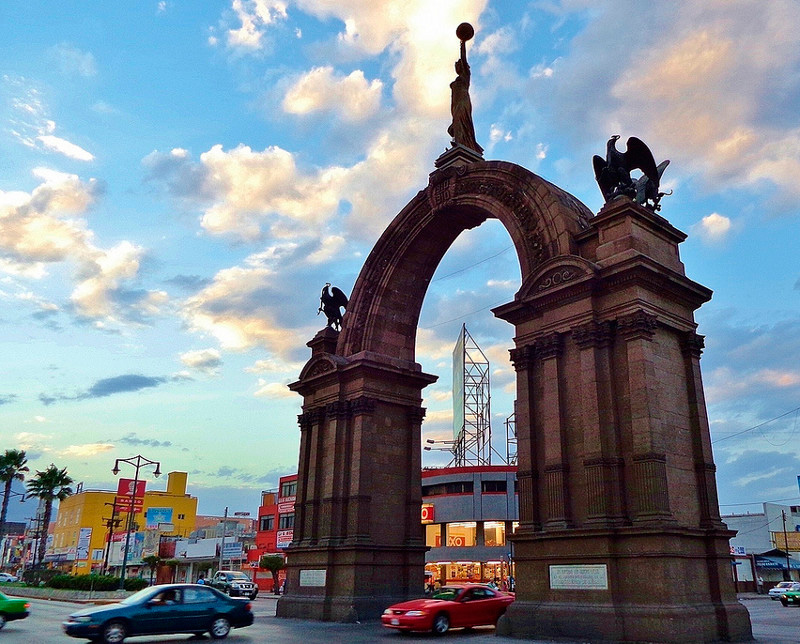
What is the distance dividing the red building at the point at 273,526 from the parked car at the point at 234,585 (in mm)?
19516

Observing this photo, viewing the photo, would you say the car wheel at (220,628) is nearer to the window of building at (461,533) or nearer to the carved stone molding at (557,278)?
the carved stone molding at (557,278)

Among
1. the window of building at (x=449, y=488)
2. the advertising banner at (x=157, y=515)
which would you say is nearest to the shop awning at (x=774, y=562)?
the window of building at (x=449, y=488)

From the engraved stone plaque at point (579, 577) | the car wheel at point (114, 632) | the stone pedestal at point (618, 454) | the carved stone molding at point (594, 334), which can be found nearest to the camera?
the car wheel at point (114, 632)

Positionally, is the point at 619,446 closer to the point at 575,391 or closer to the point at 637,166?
the point at 575,391

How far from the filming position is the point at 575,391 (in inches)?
Result: 768

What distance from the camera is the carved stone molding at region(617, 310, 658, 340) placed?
18328 millimetres

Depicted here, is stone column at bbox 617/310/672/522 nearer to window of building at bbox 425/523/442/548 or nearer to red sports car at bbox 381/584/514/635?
red sports car at bbox 381/584/514/635

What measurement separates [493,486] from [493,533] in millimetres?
4546

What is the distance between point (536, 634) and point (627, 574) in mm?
3078

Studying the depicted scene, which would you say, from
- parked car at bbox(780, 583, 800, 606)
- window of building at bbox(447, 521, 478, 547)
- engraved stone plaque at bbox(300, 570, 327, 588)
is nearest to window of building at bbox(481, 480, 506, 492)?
window of building at bbox(447, 521, 478, 547)

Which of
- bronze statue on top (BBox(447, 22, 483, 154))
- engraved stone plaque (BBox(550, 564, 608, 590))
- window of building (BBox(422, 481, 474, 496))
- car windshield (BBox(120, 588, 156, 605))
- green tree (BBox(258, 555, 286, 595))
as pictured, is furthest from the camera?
window of building (BBox(422, 481, 474, 496))

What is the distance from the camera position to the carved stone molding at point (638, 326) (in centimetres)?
1833

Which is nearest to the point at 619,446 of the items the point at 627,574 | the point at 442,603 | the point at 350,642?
the point at 627,574

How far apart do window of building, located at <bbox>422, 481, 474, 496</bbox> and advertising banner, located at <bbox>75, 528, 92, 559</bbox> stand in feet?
161
